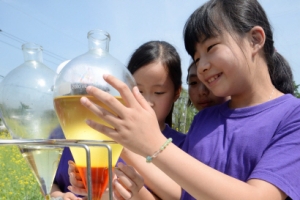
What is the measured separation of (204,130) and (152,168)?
22 cm

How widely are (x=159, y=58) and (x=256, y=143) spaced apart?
60cm

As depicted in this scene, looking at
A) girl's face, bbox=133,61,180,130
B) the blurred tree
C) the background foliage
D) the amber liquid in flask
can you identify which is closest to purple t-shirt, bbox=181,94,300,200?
girl's face, bbox=133,61,180,130

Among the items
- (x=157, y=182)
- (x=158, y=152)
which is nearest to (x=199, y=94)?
(x=157, y=182)

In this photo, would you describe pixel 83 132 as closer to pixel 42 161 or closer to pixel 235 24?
pixel 42 161

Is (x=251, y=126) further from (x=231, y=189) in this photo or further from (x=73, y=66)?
(x=73, y=66)

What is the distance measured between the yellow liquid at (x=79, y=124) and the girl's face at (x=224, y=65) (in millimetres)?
496

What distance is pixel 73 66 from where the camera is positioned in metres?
0.55

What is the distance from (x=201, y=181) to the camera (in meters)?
0.72

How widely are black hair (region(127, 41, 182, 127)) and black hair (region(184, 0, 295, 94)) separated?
0.26 m

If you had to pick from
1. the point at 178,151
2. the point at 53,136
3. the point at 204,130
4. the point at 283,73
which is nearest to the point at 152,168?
the point at 204,130

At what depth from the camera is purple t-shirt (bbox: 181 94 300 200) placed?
2.70 feet

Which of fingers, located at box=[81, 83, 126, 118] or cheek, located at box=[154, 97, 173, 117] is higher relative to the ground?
fingers, located at box=[81, 83, 126, 118]

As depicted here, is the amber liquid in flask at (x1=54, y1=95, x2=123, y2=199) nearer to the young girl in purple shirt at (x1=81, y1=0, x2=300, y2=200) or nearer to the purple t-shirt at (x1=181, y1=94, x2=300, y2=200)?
the young girl in purple shirt at (x1=81, y1=0, x2=300, y2=200)

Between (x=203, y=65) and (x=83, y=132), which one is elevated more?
(x=203, y=65)
